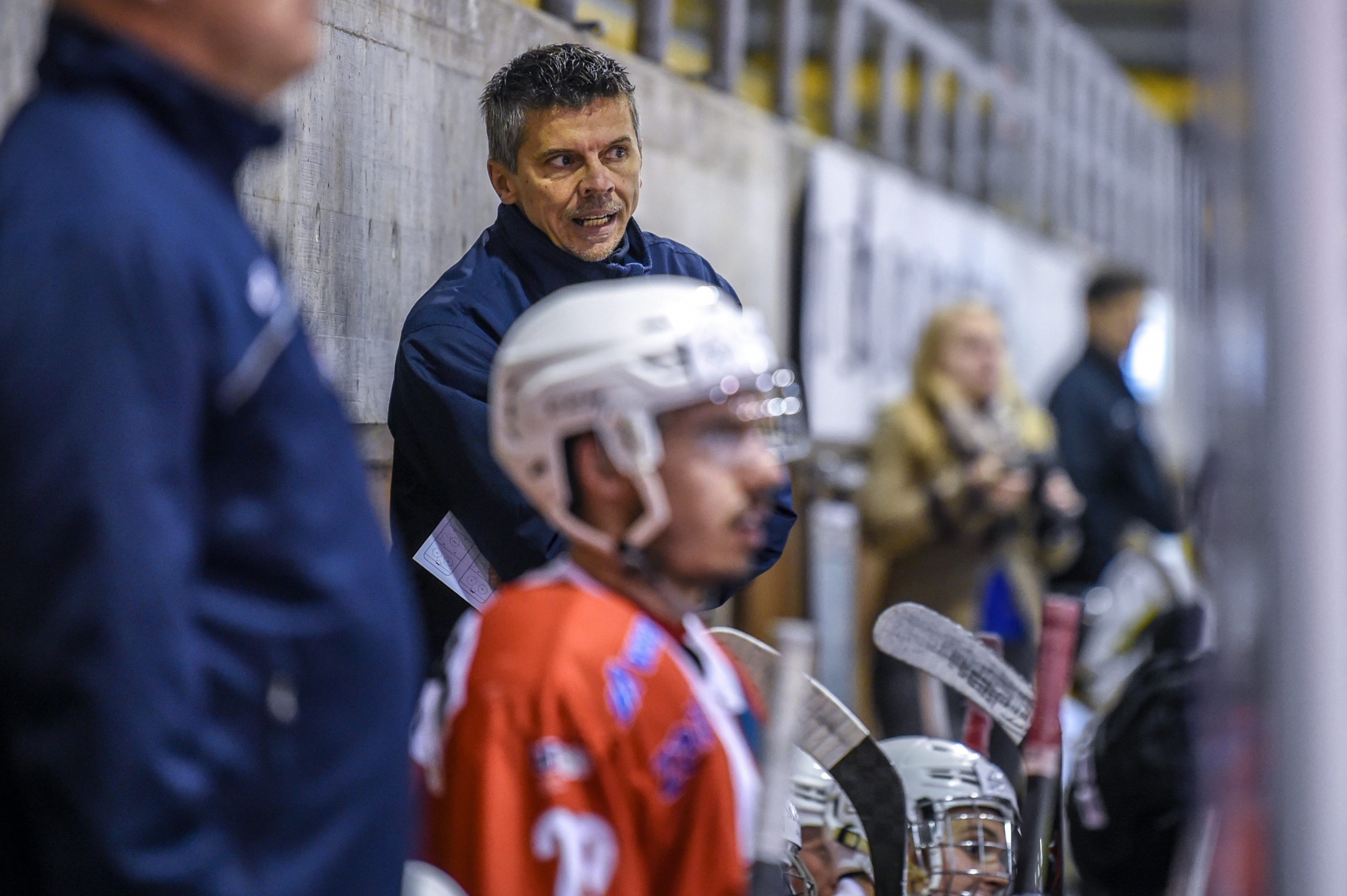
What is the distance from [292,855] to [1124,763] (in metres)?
2.23

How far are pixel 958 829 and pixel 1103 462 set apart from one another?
4.53m

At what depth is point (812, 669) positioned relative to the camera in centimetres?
612

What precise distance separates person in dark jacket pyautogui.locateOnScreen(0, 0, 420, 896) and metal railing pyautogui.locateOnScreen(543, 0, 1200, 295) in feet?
9.02

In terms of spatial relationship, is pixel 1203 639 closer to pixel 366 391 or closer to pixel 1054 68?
pixel 366 391

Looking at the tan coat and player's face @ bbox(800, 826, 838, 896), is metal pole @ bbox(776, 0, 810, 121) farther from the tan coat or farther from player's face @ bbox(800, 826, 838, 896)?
player's face @ bbox(800, 826, 838, 896)

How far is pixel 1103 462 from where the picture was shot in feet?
22.7

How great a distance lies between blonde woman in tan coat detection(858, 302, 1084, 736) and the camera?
607 centimetres

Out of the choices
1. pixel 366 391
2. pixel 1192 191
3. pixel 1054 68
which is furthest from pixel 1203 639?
pixel 1192 191

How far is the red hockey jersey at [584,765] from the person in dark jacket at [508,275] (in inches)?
34.9

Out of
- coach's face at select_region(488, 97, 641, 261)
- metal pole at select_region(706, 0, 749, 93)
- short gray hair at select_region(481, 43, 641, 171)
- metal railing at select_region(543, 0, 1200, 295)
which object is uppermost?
metal railing at select_region(543, 0, 1200, 295)

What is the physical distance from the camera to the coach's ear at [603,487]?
5.69 feet

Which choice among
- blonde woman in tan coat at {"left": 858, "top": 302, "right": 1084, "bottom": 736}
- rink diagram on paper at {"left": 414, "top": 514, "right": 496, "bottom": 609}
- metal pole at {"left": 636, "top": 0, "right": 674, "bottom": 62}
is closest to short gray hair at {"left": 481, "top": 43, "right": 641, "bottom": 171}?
rink diagram on paper at {"left": 414, "top": 514, "right": 496, "bottom": 609}

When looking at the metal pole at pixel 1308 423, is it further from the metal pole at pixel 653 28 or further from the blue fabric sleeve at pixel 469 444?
the metal pole at pixel 653 28

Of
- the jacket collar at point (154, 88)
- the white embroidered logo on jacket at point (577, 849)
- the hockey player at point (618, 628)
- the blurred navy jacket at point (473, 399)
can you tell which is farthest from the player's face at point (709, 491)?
the blurred navy jacket at point (473, 399)
